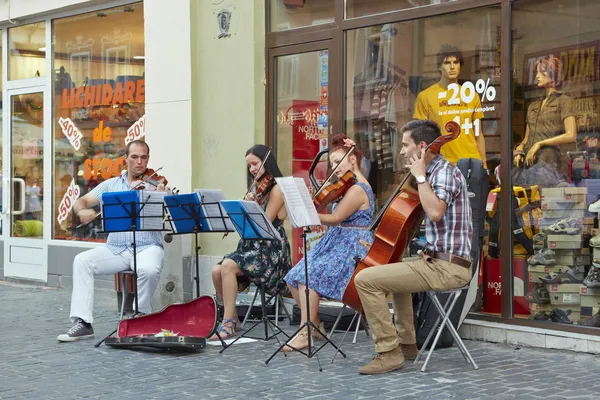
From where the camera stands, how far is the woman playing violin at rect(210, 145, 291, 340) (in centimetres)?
823

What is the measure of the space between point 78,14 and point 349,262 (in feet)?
20.3

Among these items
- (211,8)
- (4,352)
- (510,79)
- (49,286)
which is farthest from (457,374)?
(49,286)

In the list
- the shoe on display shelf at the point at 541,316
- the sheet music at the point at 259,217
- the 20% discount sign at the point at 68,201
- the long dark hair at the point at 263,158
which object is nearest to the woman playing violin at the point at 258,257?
the long dark hair at the point at 263,158

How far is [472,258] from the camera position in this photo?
7.61 metres

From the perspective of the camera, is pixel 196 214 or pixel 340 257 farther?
pixel 196 214

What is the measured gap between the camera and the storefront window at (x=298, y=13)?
958 centimetres

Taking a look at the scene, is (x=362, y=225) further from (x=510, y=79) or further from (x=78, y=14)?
(x=78, y=14)

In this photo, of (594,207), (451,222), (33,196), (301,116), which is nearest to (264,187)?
(301,116)

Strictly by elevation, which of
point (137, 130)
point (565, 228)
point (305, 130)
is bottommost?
point (565, 228)

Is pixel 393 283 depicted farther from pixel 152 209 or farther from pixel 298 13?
pixel 298 13

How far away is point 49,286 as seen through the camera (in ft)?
40.4

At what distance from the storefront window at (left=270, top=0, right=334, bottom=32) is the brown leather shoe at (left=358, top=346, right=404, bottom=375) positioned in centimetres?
379

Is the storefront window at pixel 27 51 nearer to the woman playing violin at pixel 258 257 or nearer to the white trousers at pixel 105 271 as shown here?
the white trousers at pixel 105 271

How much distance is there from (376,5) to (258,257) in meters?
2.53
